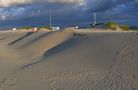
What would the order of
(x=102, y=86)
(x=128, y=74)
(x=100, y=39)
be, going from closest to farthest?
(x=102, y=86) → (x=128, y=74) → (x=100, y=39)

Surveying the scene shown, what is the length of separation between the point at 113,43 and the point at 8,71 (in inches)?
287

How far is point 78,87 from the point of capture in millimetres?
14922

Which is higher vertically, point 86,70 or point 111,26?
point 86,70

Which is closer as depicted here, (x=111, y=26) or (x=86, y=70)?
(x=86, y=70)

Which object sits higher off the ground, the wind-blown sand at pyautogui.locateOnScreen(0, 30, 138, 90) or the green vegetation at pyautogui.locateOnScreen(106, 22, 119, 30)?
the wind-blown sand at pyautogui.locateOnScreen(0, 30, 138, 90)

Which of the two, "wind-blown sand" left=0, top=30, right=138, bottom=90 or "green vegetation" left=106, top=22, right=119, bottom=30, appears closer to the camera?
"wind-blown sand" left=0, top=30, right=138, bottom=90

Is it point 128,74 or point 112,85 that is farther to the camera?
point 128,74

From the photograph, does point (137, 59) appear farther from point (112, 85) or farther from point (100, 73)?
point (112, 85)

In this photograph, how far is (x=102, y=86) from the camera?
14805 millimetres

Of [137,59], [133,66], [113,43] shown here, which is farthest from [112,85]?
[113,43]

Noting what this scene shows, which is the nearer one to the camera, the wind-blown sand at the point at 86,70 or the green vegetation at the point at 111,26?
the wind-blown sand at the point at 86,70

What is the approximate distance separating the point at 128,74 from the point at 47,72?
422cm

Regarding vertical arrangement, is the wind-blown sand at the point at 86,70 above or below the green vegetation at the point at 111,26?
above

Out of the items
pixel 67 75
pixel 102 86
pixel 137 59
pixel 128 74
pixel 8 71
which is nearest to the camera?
pixel 102 86
